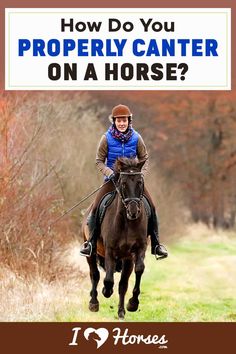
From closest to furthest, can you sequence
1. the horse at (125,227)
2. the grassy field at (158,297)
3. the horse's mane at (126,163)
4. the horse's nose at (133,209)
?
the horse's nose at (133,209) < the horse at (125,227) < the horse's mane at (126,163) < the grassy field at (158,297)

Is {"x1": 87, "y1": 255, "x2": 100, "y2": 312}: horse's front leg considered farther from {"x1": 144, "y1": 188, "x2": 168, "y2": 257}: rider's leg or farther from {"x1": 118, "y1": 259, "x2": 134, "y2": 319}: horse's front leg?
{"x1": 144, "y1": 188, "x2": 168, "y2": 257}: rider's leg

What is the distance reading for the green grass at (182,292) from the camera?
591 inches

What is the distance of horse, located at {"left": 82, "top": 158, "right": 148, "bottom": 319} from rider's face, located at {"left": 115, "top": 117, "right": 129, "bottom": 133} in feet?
2.58

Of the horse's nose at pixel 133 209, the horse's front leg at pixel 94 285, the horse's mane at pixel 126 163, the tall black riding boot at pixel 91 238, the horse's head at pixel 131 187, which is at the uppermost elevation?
the horse's mane at pixel 126 163

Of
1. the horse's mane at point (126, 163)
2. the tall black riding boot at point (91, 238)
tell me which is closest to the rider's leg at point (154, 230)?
the tall black riding boot at point (91, 238)

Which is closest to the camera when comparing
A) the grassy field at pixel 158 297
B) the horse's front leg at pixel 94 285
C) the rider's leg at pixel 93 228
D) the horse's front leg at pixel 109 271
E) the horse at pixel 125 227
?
the horse at pixel 125 227

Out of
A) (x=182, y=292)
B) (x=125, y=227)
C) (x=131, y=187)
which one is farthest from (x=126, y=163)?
(x=182, y=292)

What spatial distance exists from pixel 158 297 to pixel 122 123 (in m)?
6.31

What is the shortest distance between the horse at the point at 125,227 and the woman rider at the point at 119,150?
1.07 ft

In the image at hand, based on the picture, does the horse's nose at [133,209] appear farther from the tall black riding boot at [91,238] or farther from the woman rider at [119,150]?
the tall black riding boot at [91,238]

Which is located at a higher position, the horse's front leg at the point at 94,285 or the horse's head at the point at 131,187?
the horse's head at the point at 131,187

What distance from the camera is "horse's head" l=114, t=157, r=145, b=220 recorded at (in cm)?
1218

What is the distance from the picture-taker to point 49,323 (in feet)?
42.3

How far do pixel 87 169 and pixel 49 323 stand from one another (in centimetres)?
1382
